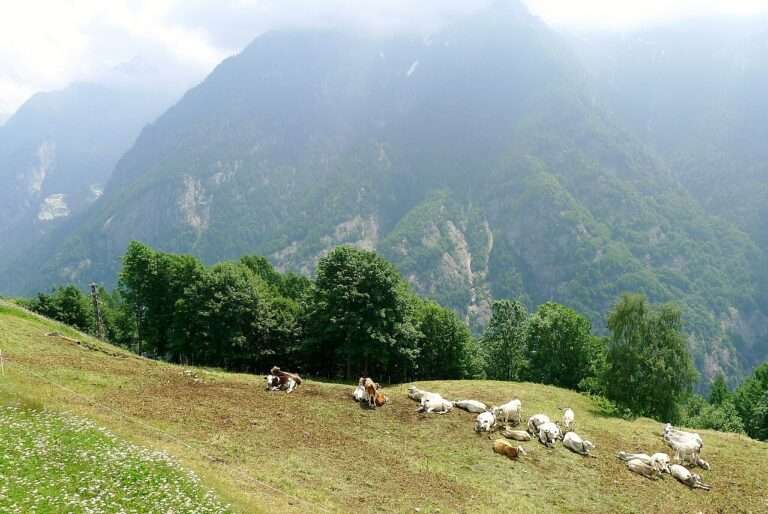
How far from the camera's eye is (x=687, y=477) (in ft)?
89.9

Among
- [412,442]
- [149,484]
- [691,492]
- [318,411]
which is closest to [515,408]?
[412,442]

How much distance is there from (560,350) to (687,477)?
44435 millimetres

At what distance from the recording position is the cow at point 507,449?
27.9m

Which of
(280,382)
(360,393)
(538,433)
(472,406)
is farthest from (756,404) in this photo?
(280,382)

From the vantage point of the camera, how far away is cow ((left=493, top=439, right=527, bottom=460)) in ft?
91.7

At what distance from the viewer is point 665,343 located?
45.9m

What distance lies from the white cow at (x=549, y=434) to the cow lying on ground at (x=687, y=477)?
628cm

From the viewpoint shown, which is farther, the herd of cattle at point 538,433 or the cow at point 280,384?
the cow at point 280,384

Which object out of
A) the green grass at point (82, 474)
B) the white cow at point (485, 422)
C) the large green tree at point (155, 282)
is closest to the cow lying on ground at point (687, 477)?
the white cow at point (485, 422)

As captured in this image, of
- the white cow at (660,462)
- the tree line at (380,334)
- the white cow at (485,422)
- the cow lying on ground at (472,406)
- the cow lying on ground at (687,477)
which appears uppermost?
the tree line at (380,334)

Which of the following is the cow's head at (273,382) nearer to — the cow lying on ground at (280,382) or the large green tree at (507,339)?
the cow lying on ground at (280,382)

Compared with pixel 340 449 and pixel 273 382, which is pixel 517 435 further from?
pixel 273 382

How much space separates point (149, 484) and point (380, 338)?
36.5 m

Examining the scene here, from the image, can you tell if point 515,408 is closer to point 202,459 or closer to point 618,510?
point 618,510
